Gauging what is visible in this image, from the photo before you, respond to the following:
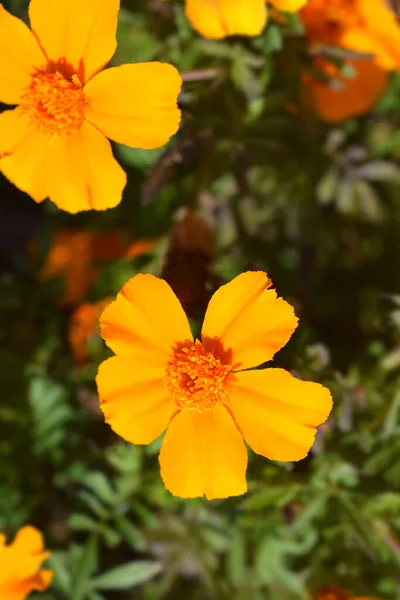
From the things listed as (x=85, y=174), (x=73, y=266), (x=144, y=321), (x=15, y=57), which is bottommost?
(x=73, y=266)

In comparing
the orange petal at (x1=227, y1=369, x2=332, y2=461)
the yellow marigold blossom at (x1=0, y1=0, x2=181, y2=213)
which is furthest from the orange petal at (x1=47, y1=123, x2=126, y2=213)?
the orange petal at (x1=227, y1=369, x2=332, y2=461)

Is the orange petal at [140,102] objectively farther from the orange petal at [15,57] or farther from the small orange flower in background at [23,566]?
the small orange flower in background at [23,566]

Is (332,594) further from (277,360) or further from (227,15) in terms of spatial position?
(227,15)

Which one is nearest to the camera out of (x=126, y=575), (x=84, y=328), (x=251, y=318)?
(x=251, y=318)

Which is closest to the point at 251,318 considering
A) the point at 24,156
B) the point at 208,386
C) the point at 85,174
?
the point at 208,386

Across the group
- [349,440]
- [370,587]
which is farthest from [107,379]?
[370,587]

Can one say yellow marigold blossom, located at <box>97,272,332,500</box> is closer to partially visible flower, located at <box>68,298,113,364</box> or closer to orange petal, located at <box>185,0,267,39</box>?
orange petal, located at <box>185,0,267,39</box>
